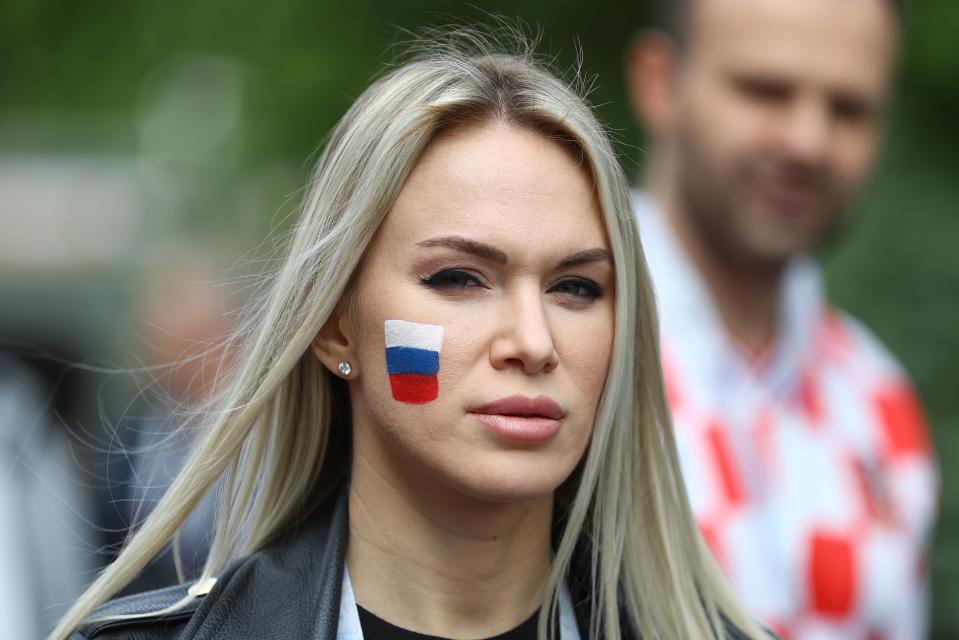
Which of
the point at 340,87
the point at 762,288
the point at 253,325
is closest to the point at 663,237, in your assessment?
→ the point at 762,288

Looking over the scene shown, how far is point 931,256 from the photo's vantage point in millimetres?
6797

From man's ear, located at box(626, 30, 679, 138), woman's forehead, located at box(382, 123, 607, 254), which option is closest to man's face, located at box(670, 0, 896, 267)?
man's ear, located at box(626, 30, 679, 138)

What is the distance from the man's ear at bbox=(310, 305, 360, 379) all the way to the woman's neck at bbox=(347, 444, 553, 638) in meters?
0.18

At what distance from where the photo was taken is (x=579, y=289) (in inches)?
101

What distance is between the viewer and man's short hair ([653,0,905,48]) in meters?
4.69

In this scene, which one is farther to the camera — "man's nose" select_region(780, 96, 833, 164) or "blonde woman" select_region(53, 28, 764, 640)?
"man's nose" select_region(780, 96, 833, 164)

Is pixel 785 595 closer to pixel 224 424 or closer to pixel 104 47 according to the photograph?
pixel 224 424

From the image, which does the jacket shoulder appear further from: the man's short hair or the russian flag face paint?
the man's short hair

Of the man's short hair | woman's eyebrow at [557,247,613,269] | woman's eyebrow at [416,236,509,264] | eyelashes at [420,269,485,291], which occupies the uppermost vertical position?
the man's short hair

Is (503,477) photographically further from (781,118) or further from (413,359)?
(781,118)

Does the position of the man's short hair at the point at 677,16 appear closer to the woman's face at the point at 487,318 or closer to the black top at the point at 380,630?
the woman's face at the point at 487,318

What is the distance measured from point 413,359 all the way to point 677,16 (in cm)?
274

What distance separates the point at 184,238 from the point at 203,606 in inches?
330

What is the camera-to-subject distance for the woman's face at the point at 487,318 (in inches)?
95.8
